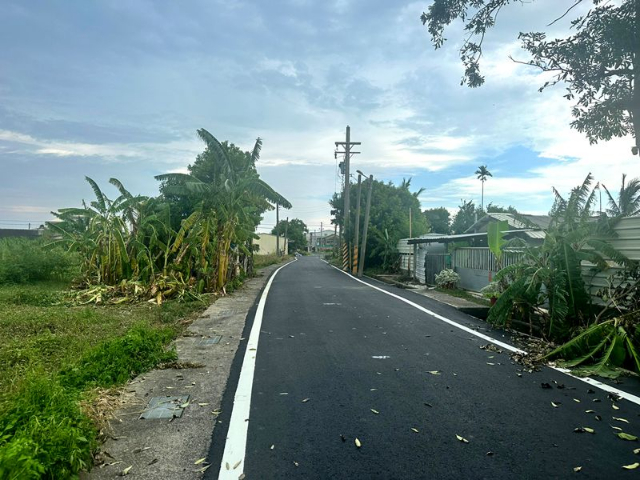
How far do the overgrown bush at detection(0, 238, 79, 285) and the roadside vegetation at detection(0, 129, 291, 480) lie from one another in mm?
36

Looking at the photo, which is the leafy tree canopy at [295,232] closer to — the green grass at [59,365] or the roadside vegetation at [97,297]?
the roadside vegetation at [97,297]

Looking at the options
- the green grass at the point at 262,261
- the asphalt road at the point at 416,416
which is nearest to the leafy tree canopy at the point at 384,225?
the green grass at the point at 262,261

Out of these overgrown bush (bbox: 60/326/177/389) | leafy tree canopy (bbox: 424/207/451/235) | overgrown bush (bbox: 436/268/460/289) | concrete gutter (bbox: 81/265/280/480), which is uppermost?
leafy tree canopy (bbox: 424/207/451/235)

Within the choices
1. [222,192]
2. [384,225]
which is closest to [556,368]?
[222,192]

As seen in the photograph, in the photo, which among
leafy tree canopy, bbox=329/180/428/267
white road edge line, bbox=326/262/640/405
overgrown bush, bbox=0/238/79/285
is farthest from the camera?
leafy tree canopy, bbox=329/180/428/267

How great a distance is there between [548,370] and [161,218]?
13.6 metres

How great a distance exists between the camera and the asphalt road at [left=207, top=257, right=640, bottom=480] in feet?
10.9

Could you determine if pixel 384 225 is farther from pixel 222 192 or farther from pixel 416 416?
pixel 416 416

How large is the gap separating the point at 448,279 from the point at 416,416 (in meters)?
13.5

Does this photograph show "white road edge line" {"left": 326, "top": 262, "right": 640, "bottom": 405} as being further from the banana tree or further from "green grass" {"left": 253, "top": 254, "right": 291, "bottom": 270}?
"green grass" {"left": 253, "top": 254, "right": 291, "bottom": 270}

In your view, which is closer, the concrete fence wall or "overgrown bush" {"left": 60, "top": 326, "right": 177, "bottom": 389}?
"overgrown bush" {"left": 60, "top": 326, "right": 177, "bottom": 389}

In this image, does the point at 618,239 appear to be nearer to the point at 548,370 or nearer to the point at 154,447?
the point at 548,370

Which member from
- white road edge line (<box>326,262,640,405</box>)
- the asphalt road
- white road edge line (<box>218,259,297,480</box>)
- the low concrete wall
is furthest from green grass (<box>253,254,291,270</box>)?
white road edge line (<box>218,259,297,480</box>)

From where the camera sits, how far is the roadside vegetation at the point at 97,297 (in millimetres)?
3397
